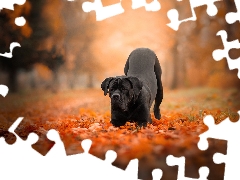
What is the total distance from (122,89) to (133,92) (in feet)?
0.75

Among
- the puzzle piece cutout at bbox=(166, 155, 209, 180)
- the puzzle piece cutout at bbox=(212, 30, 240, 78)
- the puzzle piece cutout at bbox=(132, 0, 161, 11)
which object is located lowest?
the puzzle piece cutout at bbox=(166, 155, 209, 180)

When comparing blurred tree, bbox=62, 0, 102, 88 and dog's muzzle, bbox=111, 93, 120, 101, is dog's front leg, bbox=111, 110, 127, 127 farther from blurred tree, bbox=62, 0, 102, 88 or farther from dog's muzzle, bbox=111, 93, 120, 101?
blurred tree, bbox=62, 0, 102, 88

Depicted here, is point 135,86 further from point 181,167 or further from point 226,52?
point 181,167

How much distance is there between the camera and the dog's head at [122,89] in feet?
19.9

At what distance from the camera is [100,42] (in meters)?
16.5

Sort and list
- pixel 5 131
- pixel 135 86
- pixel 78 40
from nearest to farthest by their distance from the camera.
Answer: pixel 135 86 < pixel 5 131 < pixel 78 40

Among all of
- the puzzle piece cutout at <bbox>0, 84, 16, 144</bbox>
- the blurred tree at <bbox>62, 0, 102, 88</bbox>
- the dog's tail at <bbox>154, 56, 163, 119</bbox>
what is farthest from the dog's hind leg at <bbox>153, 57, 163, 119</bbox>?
the puzzle piece cutout at <bbox>0, 84, 16, 144</bbox>

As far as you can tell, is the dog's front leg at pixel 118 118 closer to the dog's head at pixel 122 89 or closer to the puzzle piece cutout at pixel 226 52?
the dog's head at pixel 122 89

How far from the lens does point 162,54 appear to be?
50.4 feet

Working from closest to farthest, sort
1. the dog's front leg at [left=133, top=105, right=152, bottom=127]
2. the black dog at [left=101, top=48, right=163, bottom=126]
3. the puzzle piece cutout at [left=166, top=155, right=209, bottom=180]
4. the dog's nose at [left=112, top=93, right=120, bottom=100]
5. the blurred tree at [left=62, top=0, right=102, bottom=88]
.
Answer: the puzzle piece cutout at [left=166, top=155, right=209, bottom=180] < the dog's nose at [left=112, top=93, right=120, bottom=100] < the black dog at [left=101, top=48, right=163, bottom=126] < the dog's front leg at [left=133, top=105, right=152, bottom=127] < the blurred tree at [left=62, top=0, right=102, bottom=88]

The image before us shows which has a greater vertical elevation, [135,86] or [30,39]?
[30,39]

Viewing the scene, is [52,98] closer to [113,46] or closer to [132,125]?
[113,46]

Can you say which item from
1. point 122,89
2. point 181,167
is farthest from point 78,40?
point 181,167

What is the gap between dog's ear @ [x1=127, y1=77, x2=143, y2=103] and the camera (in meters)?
6.20
